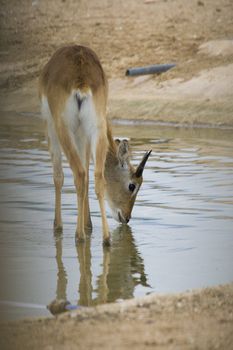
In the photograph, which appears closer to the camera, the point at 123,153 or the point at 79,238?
the point at 79,238

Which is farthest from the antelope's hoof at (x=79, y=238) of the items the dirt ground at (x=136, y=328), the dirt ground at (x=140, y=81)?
the dirt ground at (x=136, y=328)

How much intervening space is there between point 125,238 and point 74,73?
1.49 meters

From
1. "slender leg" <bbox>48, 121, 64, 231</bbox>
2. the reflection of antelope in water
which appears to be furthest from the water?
"slender leg" <bbox>48, 121, 64, 231</bbox>

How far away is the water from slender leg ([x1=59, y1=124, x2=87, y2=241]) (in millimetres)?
178

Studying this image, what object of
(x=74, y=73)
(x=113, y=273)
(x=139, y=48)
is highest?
(x=74, y=73)

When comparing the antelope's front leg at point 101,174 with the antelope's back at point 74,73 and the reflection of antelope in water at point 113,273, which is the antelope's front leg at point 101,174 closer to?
the reflection of antelope in water at point 113,273

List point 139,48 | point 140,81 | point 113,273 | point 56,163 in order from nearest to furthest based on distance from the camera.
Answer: point 113,273, point 56,163, point 140,81, point 139,48

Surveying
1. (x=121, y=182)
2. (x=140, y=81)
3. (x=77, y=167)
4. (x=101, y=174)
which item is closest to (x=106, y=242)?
(x=101, y=174)

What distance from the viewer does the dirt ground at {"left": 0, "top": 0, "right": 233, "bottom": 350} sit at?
5.85 meters

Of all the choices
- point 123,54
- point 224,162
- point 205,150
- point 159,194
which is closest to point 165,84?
point 123,54

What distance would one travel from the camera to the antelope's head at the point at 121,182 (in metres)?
9.79

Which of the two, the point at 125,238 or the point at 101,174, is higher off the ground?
the point at 101,174

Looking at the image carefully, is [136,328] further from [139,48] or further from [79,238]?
[139,48]

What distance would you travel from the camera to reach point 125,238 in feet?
30.8
